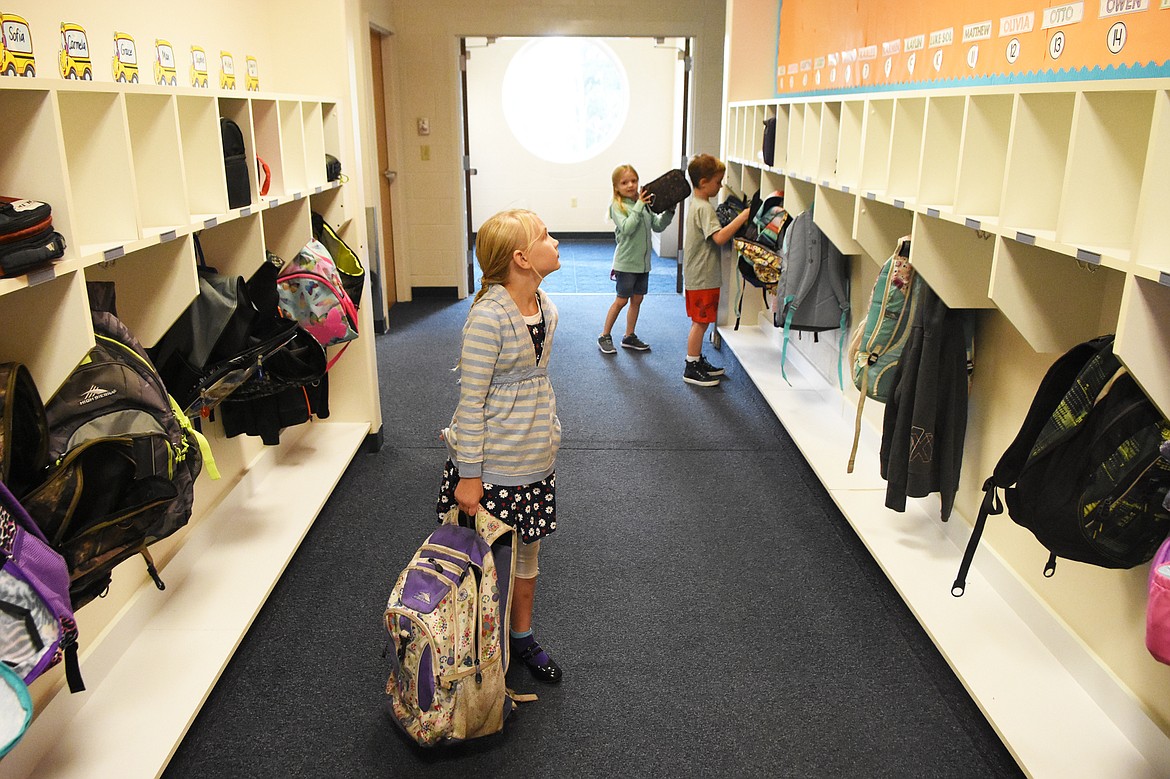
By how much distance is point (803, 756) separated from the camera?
7.30 feet

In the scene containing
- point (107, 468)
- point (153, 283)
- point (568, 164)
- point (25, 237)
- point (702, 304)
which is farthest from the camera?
point (568, 164)

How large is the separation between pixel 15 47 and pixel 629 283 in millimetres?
3945

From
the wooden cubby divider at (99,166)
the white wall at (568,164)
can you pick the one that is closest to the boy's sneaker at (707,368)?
the wooden cubby divider at (99,166)

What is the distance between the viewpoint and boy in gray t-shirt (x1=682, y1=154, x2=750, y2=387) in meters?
4.93

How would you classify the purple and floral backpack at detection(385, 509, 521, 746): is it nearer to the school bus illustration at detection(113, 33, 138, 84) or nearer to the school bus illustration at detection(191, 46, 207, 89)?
the school bus illustration at detection(113, 33, 138, 84)

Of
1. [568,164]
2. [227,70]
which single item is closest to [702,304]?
[227,70]

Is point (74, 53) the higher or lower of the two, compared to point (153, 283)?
higher

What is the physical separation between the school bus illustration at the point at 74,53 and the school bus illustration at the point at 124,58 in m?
0.15

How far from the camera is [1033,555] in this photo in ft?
8.08

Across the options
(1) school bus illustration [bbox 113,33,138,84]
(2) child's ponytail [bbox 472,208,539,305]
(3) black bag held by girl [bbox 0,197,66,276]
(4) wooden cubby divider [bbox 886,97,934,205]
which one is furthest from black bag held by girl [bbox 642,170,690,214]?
(3) black bag held by girl [bbox 0,197,66,276]

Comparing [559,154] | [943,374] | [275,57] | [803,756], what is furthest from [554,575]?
[559,154]

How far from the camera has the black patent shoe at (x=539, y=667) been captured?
8.13ft

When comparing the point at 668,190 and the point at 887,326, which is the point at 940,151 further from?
the point at 668,190

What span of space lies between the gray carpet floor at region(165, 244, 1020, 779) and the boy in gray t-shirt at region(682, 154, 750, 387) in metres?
0.98
